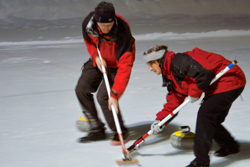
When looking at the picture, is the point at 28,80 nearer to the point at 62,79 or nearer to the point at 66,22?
the point at 62,79

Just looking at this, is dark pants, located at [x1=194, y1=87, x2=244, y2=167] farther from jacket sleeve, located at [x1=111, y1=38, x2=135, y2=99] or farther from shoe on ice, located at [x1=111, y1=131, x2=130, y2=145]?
shoe on ice, located at [x1=111, y1=131, x2=130, y2=145]

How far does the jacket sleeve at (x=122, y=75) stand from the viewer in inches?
90.4

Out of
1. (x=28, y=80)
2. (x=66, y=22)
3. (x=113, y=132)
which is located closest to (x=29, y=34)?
(x=66, y=22)

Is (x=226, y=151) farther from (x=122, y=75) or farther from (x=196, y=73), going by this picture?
(x=122, y=75)

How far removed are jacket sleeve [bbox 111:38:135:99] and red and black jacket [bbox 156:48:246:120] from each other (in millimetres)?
309

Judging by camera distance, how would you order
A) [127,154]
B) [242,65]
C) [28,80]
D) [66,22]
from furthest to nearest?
[66,22] < [242,65] < [28,80] < [127,154]

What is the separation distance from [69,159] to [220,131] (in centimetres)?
100

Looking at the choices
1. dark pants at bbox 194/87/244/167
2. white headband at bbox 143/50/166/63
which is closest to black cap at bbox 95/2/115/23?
white headband at bbox 143/50/166/63

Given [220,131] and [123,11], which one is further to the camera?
[123,11]

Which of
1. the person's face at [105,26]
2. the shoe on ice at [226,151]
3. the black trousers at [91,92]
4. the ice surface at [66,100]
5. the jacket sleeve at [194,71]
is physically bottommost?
the ice surface at [66,100]

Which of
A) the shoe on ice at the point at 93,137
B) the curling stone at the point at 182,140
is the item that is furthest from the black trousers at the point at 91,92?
the curling stone at the point at 182,140

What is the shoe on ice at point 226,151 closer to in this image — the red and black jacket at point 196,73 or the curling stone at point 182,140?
the curling stone at point 182,140

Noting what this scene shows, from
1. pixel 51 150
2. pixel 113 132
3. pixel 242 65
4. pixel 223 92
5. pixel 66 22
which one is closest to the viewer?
pixel 223 92

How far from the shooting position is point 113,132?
2746 mm
